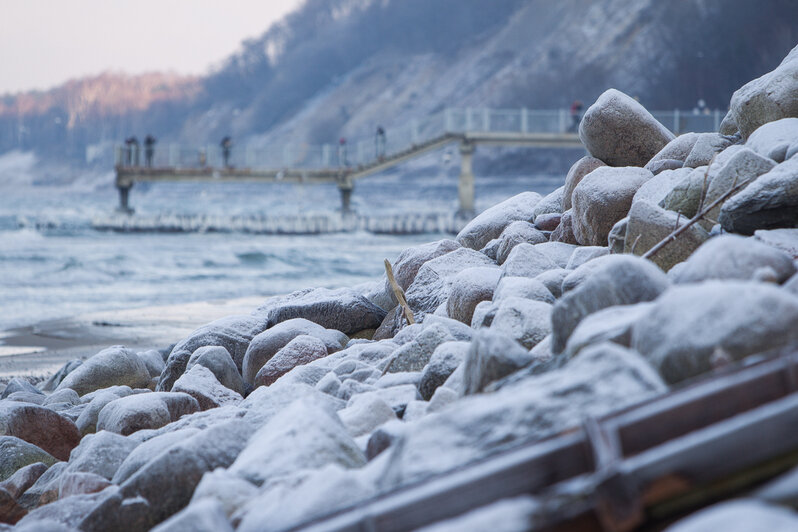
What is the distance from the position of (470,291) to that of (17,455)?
2.42 m

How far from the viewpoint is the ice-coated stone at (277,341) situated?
5.17m

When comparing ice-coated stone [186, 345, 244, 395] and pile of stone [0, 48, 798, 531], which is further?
ice-coated stone [186, 345, 244, 395]

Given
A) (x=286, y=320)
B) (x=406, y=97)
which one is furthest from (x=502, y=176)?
(x=286, y=320)

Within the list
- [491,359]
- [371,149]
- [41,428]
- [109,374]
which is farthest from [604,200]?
[371,149]

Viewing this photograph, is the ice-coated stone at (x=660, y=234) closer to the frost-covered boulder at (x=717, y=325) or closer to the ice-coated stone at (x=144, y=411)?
the frost-covered boulder at (x=717, y=325)

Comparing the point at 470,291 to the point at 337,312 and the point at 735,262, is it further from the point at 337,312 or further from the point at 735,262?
the point at 735,262

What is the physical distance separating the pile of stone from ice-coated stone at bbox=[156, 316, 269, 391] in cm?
2

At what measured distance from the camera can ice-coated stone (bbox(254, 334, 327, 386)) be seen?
15.7 feet

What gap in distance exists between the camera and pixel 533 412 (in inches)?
79.7

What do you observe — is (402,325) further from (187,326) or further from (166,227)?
(166,227)

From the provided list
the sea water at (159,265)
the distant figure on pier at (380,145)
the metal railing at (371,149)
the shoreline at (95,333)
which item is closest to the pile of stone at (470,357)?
the shoreline at (95,333)

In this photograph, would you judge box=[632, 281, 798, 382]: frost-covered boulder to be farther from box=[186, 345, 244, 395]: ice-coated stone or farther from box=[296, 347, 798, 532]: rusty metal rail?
box=[186, 345, 244, 395]: ice-coated stone

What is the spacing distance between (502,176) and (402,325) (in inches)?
2551

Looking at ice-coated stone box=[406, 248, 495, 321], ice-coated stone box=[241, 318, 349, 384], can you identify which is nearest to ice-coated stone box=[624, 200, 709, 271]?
ice-coated stone box=[406, 248, 495, 321]
